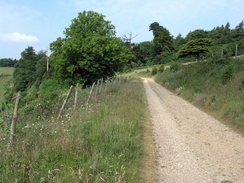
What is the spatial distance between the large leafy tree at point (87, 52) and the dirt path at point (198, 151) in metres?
14.0

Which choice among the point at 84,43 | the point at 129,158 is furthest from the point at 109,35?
the point at 129,158

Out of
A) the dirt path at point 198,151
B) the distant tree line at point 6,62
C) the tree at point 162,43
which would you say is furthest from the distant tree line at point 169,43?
the distant tree line at point 6,62

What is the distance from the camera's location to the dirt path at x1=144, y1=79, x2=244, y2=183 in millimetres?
4508

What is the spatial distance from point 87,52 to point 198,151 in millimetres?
17738

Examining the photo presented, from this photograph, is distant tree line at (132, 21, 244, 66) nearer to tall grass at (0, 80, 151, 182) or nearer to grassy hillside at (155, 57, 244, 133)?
grassy hillside at (155, 57, 244, 133)

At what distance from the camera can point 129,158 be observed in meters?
5.01

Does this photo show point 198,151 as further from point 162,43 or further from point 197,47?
point 162,43

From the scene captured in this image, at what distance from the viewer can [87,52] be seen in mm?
21969

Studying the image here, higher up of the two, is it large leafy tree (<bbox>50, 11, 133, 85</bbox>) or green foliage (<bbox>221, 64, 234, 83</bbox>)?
large leafy tree (<bbox>50, 11, 133, 85</bbox>)

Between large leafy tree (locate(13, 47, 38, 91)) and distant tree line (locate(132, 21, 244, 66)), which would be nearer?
distant tree line (locate(132, 21, 244, 66))

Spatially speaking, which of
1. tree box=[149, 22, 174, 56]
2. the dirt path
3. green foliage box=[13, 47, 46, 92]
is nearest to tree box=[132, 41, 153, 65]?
tree box=[149, 22, 174, 56]

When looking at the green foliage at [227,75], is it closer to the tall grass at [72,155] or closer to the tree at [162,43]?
the tall grass at [72,155]

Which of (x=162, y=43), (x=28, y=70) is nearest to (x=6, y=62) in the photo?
(x=28, y=70)

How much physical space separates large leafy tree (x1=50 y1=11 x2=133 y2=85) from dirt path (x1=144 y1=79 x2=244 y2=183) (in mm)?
13995
